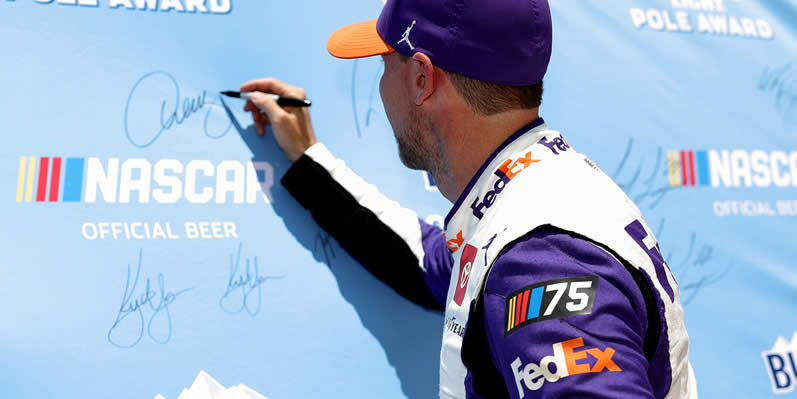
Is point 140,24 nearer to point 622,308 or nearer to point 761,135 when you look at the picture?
point 622,308

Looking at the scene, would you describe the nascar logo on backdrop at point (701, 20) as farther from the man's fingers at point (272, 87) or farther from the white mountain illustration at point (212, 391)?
the white mountain illustration at point (212, 391)

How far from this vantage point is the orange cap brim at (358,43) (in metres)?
0.68

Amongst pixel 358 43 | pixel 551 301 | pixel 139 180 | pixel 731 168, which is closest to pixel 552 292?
pixel 551 301

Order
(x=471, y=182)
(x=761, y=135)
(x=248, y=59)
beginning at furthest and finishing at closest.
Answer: (x=761, y=135), (x=248, y=59), (x=471, y=182)

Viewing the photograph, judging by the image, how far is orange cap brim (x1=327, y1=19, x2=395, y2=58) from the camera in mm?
680

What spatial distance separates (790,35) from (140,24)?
134 centimetres

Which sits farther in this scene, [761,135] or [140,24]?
[761,135]

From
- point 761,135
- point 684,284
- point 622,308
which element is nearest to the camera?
point 622,308

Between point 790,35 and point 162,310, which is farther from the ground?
point 790,35

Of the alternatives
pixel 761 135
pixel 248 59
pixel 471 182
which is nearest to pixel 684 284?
pixel 761 135

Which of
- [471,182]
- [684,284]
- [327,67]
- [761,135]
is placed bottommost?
[684,284]

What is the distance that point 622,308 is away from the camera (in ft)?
1.40
